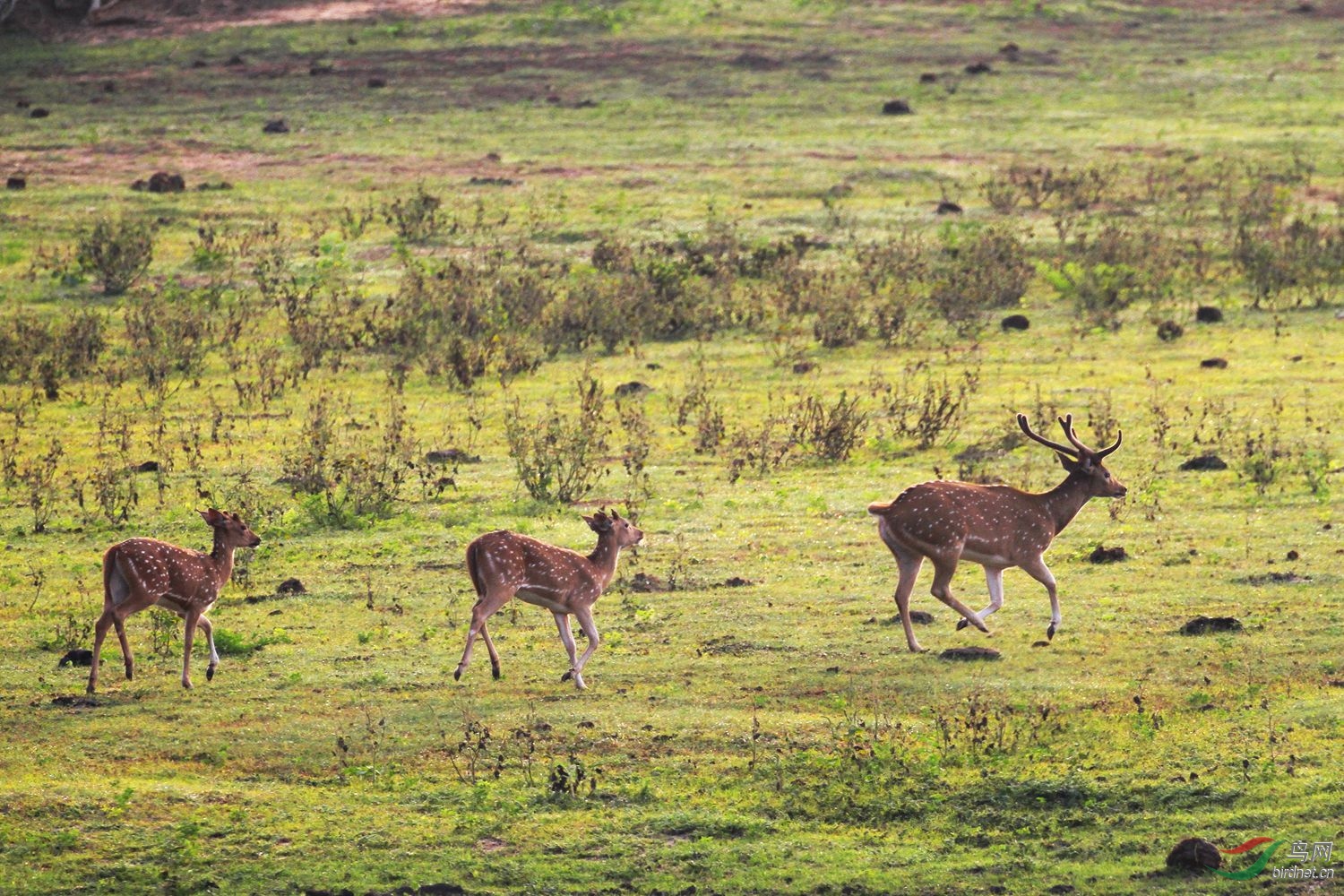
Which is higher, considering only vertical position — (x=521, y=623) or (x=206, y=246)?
(x=521, y=623)

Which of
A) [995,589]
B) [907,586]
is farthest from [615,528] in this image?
[995,589]

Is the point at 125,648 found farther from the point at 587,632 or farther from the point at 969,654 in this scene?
the point at 969,654

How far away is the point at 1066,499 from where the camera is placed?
1603cm

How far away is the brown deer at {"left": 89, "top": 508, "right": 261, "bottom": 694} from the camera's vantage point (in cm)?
1397

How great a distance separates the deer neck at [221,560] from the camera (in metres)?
14.7

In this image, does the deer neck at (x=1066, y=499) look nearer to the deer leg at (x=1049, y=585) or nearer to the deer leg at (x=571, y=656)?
the deer leg at (x=1049, y=585)

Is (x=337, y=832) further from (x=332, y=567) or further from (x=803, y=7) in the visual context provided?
(x=803, y=7)

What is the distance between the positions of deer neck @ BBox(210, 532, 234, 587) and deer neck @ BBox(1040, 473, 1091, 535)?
6369mm

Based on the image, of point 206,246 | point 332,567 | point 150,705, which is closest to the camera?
point 150,705

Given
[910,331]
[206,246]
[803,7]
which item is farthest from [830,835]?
[803,7]

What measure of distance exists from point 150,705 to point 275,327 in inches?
697

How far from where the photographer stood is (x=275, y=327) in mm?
30859

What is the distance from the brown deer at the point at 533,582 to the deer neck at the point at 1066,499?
3.71 metres

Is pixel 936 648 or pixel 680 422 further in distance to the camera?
pixel 680 422
